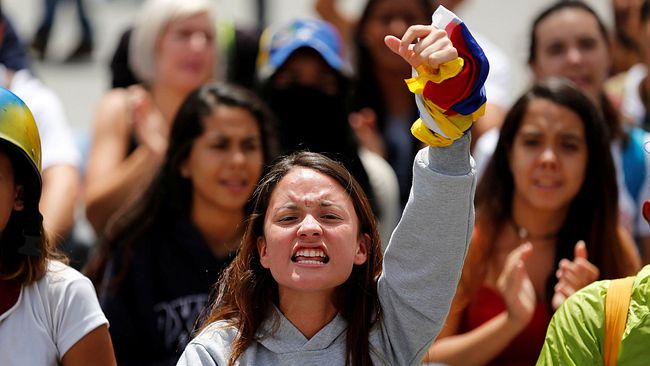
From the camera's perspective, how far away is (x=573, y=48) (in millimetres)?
5414

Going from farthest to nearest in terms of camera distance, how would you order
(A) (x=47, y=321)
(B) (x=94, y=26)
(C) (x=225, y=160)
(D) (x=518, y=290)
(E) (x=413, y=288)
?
(B) (x=94, y=26) < (C) (x=225, y=160) < (D) (x=518, y=290) < (A) (x=47, y=321) < (E) (x=413, y=288)

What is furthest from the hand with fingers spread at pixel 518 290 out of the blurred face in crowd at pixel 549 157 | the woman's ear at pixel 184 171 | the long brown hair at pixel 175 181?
the woman's ear at pixel 184 171

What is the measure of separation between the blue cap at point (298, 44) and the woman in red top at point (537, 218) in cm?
A: 106

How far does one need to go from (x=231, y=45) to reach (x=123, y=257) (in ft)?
5.60

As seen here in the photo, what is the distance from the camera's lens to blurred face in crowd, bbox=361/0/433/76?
5.69 meters

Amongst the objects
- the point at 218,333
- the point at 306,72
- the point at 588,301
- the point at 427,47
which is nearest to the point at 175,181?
the point at 306,72

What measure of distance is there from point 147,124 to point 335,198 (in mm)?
2299

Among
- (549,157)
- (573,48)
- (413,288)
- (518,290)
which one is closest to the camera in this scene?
(413,288)

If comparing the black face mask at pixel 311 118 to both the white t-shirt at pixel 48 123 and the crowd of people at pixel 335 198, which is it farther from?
the white t-shirt at pixel 48 123

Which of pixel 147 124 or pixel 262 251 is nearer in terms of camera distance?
pixel 262 251

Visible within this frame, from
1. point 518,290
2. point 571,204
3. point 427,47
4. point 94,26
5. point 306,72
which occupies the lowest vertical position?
point 518,290

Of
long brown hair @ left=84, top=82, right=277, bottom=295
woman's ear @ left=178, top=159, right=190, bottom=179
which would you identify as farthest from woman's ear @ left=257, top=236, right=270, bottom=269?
woman's ear @ left=178, top=159, right=190, bottom=179

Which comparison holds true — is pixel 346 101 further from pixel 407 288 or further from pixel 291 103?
pixel 407 288

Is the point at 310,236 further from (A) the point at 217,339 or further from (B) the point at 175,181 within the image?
(B) the point at 175,181
